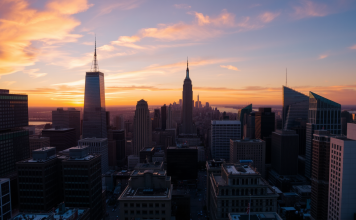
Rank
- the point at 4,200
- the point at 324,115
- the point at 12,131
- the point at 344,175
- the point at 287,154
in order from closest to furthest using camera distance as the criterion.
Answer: the point at 4,200, the point at 344,175, the point at 12,131, the point at 287,154, the point at 324,115

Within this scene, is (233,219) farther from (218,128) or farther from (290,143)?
(218,128)

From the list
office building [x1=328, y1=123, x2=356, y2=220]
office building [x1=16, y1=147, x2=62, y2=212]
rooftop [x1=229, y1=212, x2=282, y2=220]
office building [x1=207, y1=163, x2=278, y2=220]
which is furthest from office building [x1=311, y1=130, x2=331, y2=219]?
office building [x1=16, y1=147, x2=62, y2=212]

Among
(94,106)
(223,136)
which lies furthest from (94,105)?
(223,136)

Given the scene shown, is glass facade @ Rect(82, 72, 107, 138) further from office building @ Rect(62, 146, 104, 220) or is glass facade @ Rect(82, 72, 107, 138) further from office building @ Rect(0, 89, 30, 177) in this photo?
office building @ Rect(62, 146, 104, 220)

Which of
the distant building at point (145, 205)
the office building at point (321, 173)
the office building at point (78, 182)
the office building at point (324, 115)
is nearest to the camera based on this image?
the distant building at point (145, 205)

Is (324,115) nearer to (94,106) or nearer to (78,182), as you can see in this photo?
(78,182)

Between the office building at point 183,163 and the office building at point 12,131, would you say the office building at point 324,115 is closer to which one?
the office building at point 183,163

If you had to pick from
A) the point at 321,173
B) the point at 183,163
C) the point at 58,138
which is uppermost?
the point at 321,173

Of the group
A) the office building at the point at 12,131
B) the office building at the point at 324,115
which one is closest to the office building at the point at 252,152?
the office building at the point at 324,115
